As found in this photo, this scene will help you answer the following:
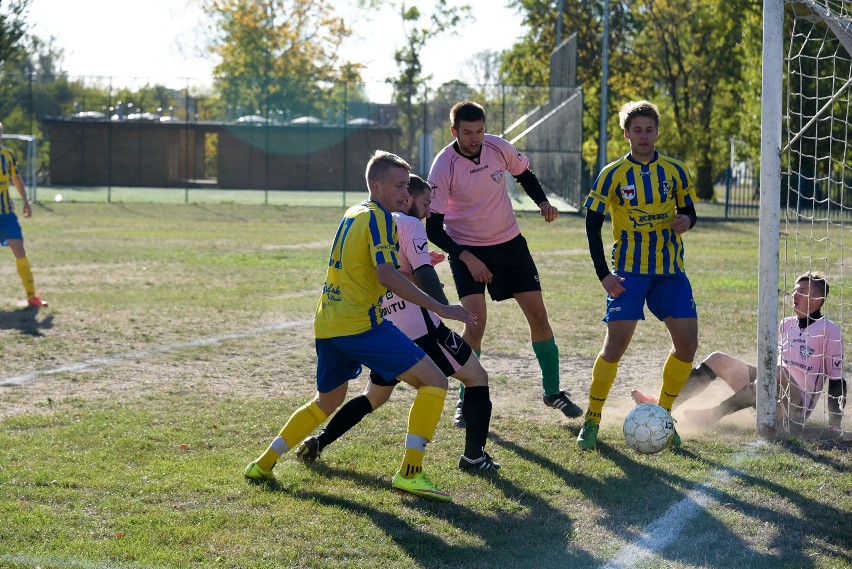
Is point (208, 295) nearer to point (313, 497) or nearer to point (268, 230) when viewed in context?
point (313, 497)

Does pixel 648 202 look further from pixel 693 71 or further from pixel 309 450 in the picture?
pixel 693 71

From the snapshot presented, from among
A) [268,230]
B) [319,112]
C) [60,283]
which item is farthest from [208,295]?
[319,112]

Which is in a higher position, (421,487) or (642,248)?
(642,248)

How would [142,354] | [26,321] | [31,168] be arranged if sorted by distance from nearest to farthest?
[142,354]
[26,321]
[31,168]

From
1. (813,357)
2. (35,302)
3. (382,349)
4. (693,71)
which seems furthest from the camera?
(693,71)

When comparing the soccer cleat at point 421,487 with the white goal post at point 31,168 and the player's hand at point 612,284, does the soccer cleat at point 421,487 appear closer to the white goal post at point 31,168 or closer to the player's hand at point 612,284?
the player's hand at point 612,284

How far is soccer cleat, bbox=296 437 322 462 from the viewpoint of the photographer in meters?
5.65

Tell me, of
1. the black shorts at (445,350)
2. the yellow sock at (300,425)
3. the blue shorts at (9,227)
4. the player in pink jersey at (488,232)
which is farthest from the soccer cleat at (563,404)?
the blue shorts at (9,227)

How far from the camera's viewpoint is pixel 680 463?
5648 millimetres

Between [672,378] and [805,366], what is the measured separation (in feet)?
2.96

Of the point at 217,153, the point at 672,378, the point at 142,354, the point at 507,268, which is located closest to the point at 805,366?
the point at 672,378

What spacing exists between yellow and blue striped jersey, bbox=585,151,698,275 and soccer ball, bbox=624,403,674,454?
81 cm

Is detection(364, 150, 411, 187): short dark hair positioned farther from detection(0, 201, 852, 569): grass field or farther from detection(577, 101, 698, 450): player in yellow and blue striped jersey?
detection(0, 201, 852, 569): grass field

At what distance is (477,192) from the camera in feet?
22.1
